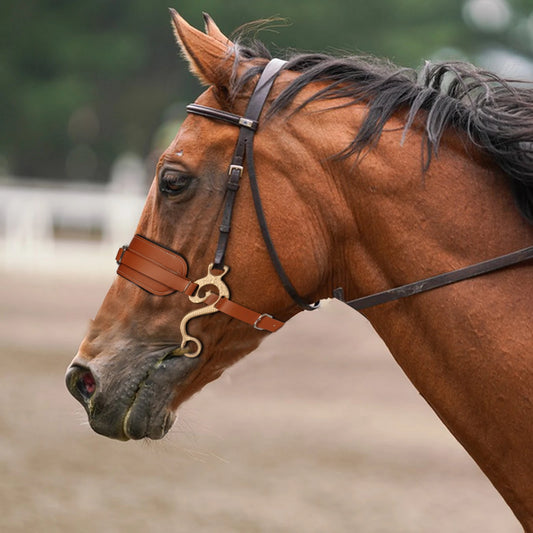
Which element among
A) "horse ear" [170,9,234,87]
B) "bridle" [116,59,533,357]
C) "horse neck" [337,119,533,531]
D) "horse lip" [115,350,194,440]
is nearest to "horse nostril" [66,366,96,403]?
"horse lip" [115,350,194,440]

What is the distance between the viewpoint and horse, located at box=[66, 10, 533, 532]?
8.57 ft

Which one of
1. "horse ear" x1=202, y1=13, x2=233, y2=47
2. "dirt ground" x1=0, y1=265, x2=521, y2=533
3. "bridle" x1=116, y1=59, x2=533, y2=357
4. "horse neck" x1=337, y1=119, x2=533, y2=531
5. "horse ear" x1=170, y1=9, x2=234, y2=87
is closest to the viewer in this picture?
"horse neck" x1=337, y1=119, x2=533, y2=531

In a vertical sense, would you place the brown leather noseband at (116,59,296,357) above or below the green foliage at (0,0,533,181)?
above

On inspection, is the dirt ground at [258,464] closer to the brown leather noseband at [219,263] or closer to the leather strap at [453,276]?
the brown leather noseband at [219,263]

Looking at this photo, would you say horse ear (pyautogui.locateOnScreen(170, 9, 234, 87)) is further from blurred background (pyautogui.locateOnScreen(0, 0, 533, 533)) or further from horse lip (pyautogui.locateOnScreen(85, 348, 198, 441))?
horse lip (pyautogui.locateOnScreen(85, 348, 198, 441))

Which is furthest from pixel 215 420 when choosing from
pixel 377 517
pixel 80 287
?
pixel 80 287

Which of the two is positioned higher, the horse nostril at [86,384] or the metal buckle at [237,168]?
the metal buckle at [237,168]

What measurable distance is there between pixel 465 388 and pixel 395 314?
30 cm

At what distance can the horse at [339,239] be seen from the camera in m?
2.61

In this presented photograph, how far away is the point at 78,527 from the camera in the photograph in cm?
571

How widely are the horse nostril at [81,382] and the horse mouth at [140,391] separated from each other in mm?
38

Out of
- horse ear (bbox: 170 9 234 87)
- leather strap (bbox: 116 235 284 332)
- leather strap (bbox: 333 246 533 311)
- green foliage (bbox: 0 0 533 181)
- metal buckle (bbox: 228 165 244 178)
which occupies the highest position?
horse ear (bbox: 170 9 234 87)

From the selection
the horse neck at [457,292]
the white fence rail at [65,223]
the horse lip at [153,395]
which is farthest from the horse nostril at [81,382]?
the white fence rail at [65,223]

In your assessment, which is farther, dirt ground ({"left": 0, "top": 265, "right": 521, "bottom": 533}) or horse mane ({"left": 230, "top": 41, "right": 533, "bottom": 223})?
dirt ground ({"left": 0, "top": 265, "right": 521, "bottom": 533})
